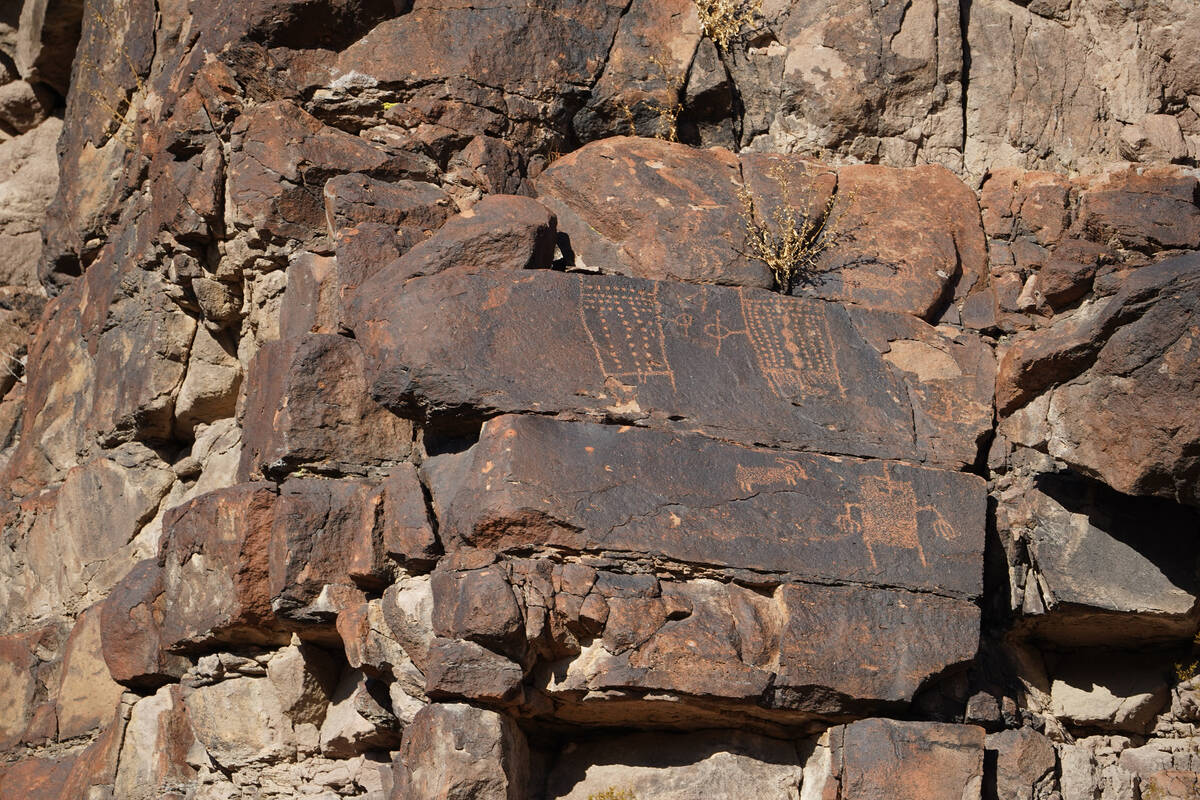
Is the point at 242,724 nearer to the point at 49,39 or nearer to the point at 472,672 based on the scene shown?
the point at 472,672

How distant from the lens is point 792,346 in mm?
6762

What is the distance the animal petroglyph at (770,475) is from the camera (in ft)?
20.6

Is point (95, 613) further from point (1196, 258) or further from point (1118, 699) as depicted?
point (1196, 258)

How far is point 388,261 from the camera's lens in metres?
7.09

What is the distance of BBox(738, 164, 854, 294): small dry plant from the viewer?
7109mm

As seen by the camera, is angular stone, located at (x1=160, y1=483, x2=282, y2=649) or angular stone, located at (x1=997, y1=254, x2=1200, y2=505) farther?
angular stone, located at (x1=160, y1=483, x2=282, y2=649)

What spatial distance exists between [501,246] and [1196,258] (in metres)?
2.85

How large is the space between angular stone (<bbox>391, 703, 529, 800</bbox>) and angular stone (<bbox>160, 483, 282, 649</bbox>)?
1154 millimetres

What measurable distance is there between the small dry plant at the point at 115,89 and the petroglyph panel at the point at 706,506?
3.66 m

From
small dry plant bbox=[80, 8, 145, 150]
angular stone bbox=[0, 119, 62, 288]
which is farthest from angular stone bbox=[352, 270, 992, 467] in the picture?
angular stone bbox=[0, 119, 62, 288]

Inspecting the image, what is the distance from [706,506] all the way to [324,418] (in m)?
1.80

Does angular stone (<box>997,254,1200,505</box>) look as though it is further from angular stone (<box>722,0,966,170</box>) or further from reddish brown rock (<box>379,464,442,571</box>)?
reddish brown rock (<box>379,464,442,571</box>)

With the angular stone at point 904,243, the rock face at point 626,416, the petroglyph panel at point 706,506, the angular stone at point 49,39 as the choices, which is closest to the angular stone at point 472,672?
the rock face at point 626,416

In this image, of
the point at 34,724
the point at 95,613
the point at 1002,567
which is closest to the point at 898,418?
the point at 1002,567
